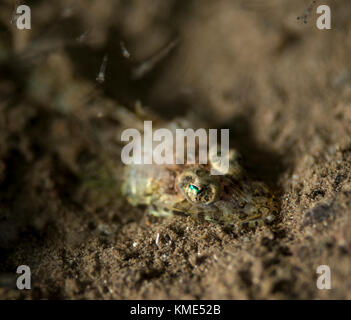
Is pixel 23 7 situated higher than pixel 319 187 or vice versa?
pixel 23 7

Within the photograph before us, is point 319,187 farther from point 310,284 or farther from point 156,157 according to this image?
point 156,157

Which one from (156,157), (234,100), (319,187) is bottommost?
(319,187)

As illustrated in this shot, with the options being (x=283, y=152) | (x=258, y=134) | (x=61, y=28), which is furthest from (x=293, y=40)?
(x=61, y=28)

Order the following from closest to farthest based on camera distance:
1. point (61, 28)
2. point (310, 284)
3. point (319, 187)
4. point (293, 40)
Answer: point (310, 284)
point (319, 187)
point (61, 28)
point (293, 40)

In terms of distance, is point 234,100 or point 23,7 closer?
point 23,7

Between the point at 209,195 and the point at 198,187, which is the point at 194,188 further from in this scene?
the point at 209,195

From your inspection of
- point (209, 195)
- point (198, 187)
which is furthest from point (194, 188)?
point (209, 195)

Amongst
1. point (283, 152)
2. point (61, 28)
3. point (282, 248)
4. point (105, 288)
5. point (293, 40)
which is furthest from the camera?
point (293, 40)
